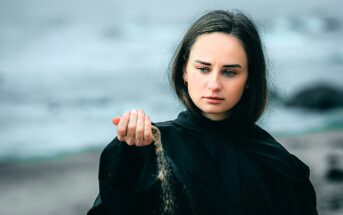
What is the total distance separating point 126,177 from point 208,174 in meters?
0.33

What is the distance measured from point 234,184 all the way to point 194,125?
11.5 inches

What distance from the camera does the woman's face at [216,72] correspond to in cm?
253

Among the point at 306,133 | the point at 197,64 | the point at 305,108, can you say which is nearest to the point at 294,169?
the point at 197,64

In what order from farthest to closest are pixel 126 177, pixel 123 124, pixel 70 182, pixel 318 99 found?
pixel 318 99, pixel 70 182, pixel 126 177, pixel 123 124

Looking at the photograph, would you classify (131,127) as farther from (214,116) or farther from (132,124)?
(214,116)

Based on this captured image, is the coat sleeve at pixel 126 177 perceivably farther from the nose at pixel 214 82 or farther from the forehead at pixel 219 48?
the forehead at pixel 219 48

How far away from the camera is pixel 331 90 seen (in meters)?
14.8

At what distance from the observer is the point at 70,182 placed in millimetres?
7527

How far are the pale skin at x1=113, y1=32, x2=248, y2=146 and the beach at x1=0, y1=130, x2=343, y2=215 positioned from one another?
4.10 m

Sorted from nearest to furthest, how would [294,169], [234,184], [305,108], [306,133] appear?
[234,184], [294,169], [306,133], [305,108]

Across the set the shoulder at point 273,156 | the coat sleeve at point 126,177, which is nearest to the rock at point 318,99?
the shoulder at point 273,156

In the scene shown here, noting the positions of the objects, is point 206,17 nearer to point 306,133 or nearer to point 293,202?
point 293,202

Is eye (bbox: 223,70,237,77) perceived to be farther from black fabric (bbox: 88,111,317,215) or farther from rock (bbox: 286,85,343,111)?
rock (bbox: 286,85,343,111)

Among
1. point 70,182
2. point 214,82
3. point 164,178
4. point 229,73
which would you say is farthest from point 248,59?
point 70,182
